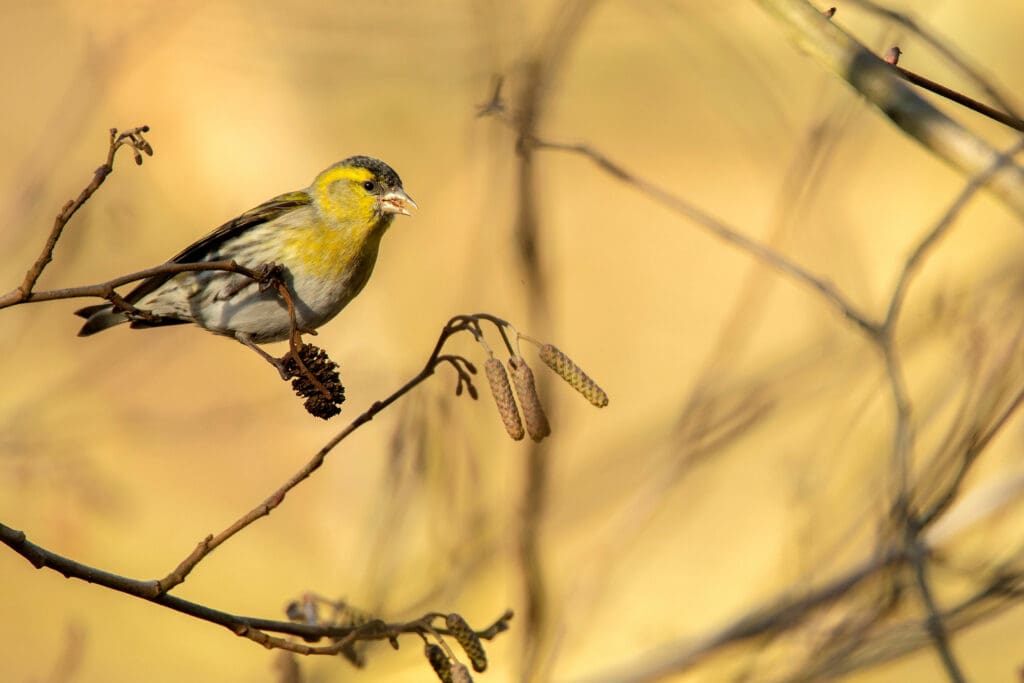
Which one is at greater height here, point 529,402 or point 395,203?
point 395,203

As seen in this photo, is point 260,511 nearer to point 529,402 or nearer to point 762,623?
point 529,402

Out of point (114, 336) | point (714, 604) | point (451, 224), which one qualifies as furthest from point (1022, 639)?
point (114, 336)

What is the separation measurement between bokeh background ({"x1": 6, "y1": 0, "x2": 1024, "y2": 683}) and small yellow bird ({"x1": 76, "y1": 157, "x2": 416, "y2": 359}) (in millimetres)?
404

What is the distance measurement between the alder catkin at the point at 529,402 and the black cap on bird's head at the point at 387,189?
138cm

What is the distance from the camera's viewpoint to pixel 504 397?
1.93 metres

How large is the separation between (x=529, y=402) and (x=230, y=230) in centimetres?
173

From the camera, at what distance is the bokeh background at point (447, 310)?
4.02m

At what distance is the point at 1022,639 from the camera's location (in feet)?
15.9

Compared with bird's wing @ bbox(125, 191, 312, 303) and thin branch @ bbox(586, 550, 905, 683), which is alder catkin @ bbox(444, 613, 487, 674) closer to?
thin branch @ bbox(586, 550, 905, 683)

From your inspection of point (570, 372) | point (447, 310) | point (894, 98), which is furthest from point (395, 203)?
point (447, 310)

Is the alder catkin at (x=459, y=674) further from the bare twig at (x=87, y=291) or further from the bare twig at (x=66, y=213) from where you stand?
the bare twig at (x=66, y=213)

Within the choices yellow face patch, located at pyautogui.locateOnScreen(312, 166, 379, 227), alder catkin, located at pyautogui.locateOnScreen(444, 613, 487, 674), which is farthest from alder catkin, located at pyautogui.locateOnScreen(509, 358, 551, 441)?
yellow face patch, located at pyautogui.locateOnScreen(312, 166, 379, 227)

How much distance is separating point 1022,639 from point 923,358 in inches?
60.2

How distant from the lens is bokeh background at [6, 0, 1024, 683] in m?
4.02
